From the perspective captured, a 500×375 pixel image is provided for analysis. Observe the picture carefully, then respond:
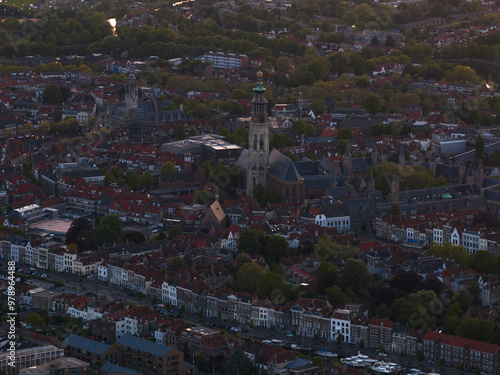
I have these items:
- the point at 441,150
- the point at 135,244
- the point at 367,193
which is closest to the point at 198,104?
the point at 441,150

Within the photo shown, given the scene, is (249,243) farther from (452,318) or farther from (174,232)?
(452,318)

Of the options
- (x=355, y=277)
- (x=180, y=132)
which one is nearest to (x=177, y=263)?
(x=355, y=277)

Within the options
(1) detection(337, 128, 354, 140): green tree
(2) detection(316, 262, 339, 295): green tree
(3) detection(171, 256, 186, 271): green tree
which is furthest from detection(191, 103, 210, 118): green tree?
(2) detection(316, 262, 339, 295): green tree

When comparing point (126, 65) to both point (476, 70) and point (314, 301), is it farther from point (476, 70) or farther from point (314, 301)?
point (314, 301)

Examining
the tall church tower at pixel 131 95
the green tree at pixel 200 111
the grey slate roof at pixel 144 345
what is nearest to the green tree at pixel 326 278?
the grey slate roof at pixel 144 345

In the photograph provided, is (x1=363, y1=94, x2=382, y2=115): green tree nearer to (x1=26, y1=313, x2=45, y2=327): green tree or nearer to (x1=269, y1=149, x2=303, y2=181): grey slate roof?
(x1=269, y1=149, x2=303, y2=181): grey slate roof

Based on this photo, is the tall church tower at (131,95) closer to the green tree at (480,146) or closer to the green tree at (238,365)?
the green tree at (480,146)
